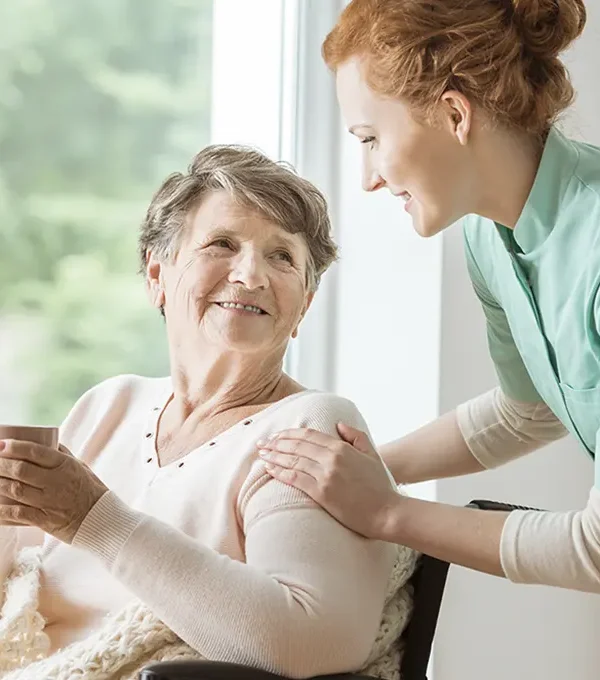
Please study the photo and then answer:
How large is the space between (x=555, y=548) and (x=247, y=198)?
72 cm

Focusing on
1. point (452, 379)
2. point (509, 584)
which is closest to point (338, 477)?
point (452, 379)

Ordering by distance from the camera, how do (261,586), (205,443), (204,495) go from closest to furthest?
(261,586) → (204,495) → (205,443)

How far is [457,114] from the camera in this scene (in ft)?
4.89

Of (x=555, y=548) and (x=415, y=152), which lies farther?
(x=415, y=152)

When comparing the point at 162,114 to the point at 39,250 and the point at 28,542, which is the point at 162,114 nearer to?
the point at 39,250

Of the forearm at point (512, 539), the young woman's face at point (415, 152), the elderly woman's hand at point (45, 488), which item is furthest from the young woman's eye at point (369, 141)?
the elderly woman's hand at point (45, 488)

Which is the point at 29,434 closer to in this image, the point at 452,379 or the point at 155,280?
the point at 155,280

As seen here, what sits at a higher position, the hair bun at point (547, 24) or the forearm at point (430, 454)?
the hair bun at point (547, 24)

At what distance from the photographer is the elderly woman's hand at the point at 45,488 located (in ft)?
4.37

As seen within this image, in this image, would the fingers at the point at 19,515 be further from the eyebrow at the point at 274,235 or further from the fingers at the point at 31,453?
the eyebrow at the point at 274,235

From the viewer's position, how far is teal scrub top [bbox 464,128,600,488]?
147cm

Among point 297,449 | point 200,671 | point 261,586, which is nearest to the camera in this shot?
point 200,671

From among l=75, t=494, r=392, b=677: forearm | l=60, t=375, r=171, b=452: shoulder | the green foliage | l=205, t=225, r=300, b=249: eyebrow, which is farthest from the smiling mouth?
the green foliage

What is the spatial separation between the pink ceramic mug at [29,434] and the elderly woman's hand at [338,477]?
0.96 feet
